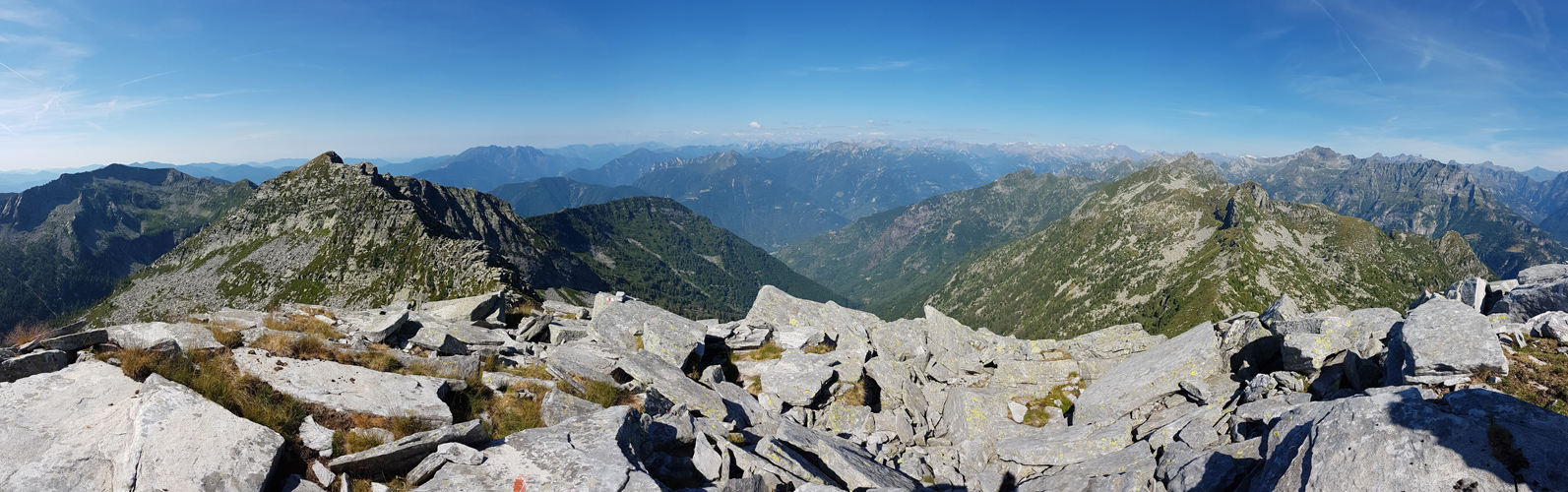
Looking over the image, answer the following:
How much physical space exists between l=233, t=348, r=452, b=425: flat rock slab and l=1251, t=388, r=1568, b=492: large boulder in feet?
62.0

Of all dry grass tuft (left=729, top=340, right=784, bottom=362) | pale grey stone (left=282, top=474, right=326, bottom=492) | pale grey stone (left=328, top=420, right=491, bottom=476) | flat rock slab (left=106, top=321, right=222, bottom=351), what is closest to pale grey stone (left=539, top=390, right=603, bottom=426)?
pale grey stone (left=328, top=420, right=491, bottom=476)

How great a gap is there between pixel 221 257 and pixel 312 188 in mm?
24847

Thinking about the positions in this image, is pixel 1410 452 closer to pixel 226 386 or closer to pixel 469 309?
pixel 226 386

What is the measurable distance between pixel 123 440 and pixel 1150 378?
28.8 metres

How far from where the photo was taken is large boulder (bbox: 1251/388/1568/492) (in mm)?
9602

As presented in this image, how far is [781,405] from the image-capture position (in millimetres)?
21891

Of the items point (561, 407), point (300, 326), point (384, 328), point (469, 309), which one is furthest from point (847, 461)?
point (469, 309)

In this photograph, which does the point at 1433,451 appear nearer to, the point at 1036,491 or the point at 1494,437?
the point at 1494,437

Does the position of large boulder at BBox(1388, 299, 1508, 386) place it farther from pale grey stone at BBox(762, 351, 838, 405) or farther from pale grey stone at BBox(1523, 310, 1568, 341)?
pale grey stone at BBox(762, 351, 838, 405)

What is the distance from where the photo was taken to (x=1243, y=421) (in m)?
15.5

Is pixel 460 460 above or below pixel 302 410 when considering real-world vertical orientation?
below

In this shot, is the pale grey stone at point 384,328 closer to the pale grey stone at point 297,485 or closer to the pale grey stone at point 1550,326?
the pale grey stone at point 297,485

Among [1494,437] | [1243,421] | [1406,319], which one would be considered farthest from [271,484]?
[1406,319]

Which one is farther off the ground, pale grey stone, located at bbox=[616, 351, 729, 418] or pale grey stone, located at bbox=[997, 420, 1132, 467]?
pale grey stone, located at bbox=[616, 351, 729, 418]
